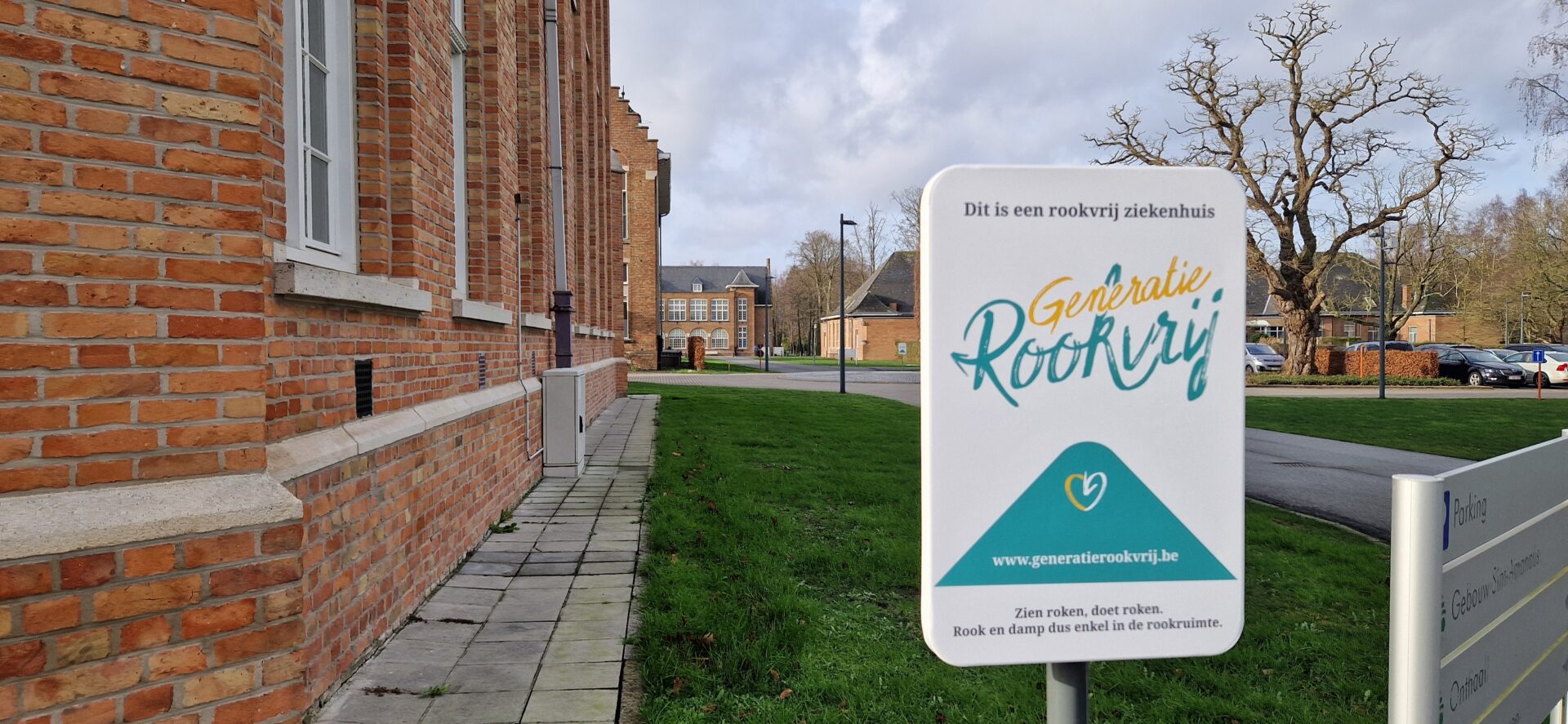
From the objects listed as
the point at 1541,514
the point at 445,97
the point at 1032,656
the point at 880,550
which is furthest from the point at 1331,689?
the point at 445,97

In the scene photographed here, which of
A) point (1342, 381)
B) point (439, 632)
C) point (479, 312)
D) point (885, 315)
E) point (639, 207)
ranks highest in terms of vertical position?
point (639, 207)

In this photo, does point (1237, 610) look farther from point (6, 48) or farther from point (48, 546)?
point (6, 48)

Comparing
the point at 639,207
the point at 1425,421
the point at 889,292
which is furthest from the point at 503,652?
the point at 889,292

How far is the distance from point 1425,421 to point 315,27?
65.3 ft

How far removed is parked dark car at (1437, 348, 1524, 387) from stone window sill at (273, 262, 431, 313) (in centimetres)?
3726

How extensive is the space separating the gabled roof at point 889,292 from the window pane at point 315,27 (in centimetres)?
6253

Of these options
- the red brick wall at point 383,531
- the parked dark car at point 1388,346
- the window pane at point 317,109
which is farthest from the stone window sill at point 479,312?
the parked dark car at point 1388,346

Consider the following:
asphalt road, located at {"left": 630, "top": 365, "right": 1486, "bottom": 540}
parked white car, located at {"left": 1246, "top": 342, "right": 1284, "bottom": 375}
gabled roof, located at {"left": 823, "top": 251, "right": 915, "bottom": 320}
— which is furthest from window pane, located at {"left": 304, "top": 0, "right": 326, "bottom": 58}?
gabled roof, located at {"left": 823, "top": 251, "right": 915, "bottom": 320}

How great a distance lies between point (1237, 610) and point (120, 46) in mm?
3197

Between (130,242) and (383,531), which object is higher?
(130,242)

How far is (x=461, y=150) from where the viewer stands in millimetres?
6797

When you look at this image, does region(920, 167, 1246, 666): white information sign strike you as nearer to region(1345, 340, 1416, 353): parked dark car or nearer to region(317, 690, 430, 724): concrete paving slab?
region(317, 690, 430, 724): concrete paving slab

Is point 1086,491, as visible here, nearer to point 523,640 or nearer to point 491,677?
point 491,677

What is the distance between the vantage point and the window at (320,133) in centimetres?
354
